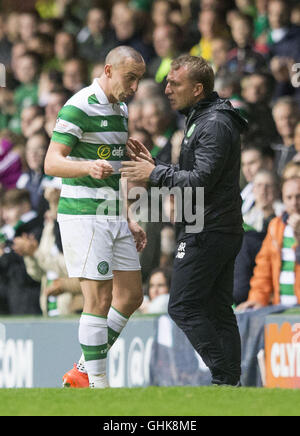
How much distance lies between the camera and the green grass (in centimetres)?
568

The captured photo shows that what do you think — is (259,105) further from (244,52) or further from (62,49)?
(62,49)

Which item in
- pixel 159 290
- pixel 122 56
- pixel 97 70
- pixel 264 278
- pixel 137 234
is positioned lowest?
pixel 159 290

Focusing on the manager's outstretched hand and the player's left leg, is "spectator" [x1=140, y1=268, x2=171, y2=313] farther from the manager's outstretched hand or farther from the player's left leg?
the manager's outstretched hand

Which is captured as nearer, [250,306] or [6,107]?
[250,306]

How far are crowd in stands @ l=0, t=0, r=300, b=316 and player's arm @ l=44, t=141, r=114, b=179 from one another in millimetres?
2999

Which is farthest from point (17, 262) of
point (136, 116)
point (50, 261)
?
point (136, 116)

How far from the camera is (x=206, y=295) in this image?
7020 mm

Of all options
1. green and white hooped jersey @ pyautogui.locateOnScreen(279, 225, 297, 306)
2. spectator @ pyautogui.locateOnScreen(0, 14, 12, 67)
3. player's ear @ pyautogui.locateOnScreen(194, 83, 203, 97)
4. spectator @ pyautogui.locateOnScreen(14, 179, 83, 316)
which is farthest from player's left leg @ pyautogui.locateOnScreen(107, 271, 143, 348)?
spectator @ pyautogui.locateOnScreen(0, 14, 12, 67)

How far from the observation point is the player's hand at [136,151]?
23.6 feet

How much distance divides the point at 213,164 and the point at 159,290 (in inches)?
163

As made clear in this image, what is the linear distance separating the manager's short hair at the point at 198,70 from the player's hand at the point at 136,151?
561 millimetres

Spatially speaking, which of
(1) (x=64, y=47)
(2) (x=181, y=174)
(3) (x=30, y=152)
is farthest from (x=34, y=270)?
(2) (x=181, y=174)

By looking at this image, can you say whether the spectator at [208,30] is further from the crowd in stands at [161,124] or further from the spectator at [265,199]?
the spectator at [265,199]

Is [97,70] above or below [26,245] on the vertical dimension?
above
